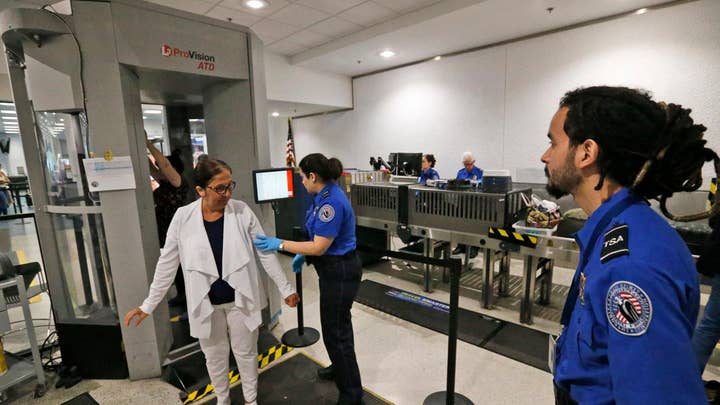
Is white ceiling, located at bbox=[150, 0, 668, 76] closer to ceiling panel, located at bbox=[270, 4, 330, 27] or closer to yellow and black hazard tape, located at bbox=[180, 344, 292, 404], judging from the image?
ceiling panel, located at bbox=[270, 4, 330, 27]

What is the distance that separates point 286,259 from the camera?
494cm

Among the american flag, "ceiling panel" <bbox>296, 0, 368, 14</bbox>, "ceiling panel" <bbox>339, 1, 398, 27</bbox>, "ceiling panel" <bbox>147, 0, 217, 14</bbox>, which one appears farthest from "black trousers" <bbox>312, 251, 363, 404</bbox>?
the american flag

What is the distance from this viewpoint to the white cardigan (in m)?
1.71

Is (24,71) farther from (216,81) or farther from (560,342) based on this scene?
(560,342)

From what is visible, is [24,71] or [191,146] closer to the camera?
[24,71]

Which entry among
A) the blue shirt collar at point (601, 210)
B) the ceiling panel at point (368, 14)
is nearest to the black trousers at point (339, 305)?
the blue shirt collar at point (601, 210)

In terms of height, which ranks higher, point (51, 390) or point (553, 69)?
point (553, 69)

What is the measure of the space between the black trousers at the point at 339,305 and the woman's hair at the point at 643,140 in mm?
1308

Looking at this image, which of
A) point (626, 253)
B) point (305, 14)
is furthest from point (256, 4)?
point (626, 253)

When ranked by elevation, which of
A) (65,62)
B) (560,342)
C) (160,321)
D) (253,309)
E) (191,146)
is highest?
(65,62)

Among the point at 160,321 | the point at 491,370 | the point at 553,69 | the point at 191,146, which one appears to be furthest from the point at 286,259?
the point at 553,69

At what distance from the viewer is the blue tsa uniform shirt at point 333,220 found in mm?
1749

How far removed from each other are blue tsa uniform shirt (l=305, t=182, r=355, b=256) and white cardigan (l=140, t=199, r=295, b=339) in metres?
0.40

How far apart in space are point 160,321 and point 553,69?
18.9 feet
